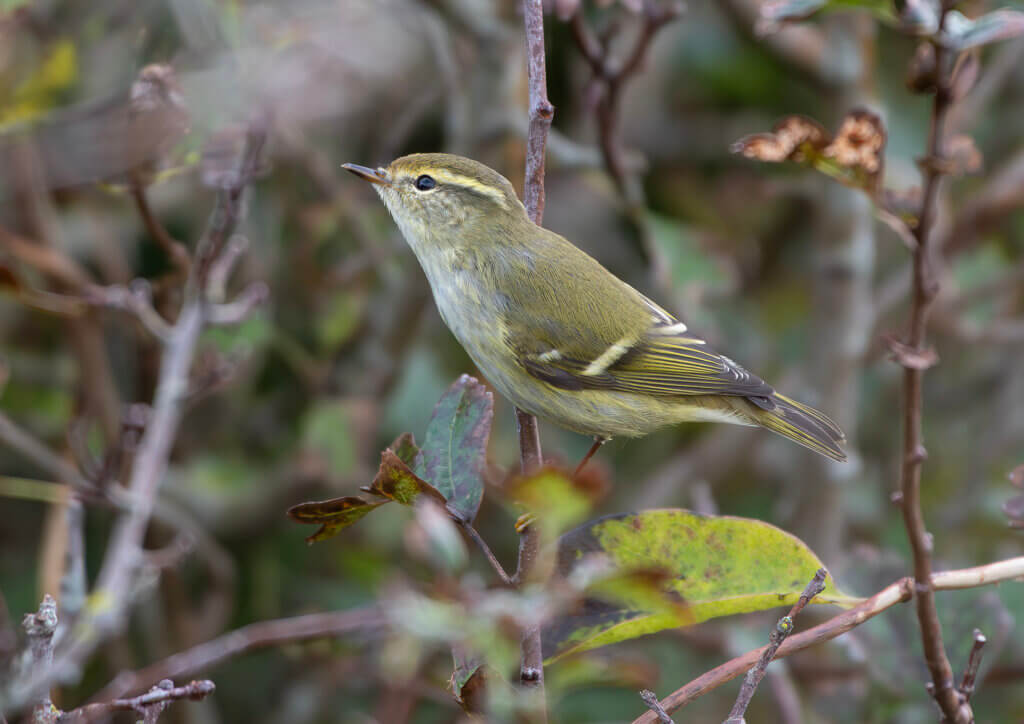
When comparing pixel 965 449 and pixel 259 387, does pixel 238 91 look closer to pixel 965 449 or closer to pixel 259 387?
pixel 259 387

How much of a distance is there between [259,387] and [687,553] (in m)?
2.20

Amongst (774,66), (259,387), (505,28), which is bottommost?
(259,387)

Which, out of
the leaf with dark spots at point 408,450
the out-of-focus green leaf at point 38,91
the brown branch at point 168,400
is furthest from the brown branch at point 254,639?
the out-of-focus green leaf at point 38,91

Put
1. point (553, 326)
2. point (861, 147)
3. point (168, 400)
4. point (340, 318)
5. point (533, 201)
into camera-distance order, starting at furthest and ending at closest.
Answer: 1. point (340, 318)
2. point (553, 326)
3. point (168, 400)
4. point (533, 201)
5. point (861, 147)

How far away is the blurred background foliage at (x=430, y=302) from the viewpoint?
2.86m

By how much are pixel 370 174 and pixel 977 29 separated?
143 cm

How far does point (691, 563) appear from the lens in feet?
5.32

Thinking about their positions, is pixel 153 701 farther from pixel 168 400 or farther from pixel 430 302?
pixel 430 302

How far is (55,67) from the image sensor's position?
2.37 m

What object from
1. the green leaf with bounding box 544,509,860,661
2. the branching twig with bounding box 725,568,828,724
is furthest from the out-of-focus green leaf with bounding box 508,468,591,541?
the green leaf with bounding box 544,509,860,661

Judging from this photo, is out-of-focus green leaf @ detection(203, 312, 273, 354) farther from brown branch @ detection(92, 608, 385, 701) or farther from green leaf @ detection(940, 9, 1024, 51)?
green leaf @ detection(940, 9, 1024, 51)

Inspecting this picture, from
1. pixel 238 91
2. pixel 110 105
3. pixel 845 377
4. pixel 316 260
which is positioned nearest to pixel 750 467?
pixel 845 377

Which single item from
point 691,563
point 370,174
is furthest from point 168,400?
point 691,563

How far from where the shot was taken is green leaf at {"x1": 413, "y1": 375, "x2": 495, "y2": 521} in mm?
1429
